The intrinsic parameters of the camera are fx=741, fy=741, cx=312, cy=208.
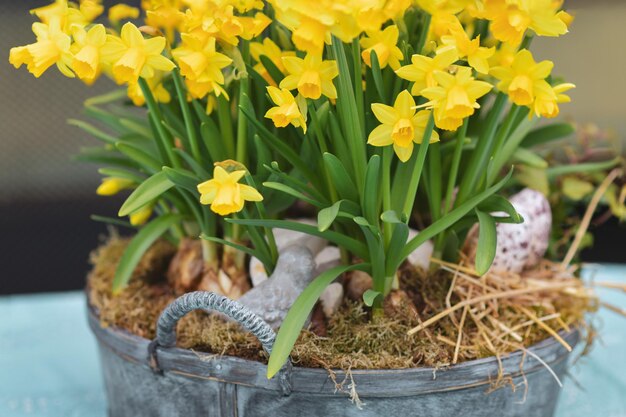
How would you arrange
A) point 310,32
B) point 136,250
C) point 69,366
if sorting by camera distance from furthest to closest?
point 69,366, point 136,250, point 310,32

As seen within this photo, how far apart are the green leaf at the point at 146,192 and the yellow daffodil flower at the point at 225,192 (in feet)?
0.42

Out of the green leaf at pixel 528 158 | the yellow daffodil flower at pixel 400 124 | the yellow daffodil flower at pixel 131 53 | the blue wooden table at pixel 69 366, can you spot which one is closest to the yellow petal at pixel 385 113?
the yellow daffodil flower at pixel 400 124

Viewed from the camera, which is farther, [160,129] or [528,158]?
[528,158]

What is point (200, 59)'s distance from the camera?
28.5 inches

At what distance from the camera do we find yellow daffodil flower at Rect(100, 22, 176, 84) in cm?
71

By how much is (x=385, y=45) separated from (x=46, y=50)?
326 millimetres

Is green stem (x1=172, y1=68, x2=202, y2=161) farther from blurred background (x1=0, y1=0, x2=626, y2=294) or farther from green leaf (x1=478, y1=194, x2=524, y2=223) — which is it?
blurred background (x1=0, y1=0, x2=626, y2=294)

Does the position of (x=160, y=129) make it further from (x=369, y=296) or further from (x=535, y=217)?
(x=535, y=217)

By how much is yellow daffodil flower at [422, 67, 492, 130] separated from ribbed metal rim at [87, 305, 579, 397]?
0.26 metres

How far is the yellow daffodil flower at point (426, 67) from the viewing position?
668 mm

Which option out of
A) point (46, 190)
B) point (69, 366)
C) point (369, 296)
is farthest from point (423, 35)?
point (46, 190)

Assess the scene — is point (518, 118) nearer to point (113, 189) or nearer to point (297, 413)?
point (297, 413)

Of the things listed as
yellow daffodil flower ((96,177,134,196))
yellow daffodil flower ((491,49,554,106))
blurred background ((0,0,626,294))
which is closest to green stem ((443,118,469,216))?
yellow daffodil flower ((491,49,554,106))

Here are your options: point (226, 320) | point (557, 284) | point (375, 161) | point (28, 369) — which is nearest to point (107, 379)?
point (226, 320)
